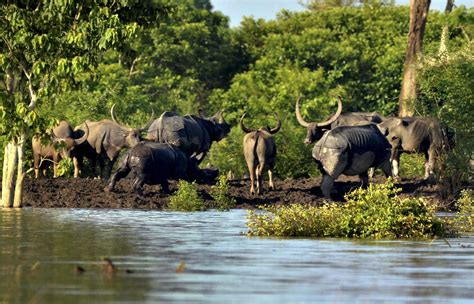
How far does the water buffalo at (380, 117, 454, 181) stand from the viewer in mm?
33688

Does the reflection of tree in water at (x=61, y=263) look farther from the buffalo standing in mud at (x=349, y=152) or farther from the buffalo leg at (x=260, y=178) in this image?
the buffalo standing in mud at (x=349, y=152)

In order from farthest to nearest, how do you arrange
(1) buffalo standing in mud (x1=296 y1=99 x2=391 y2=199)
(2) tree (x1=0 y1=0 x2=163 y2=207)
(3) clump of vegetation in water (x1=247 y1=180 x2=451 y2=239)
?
(1) buffalo standing in mud (x1=296 y1=99 x2=391 y2=199)
(2) tree (x1=0 y1=0 x2=163 y2=207)
(3) clump of vegetation in water (x1=247 y1=180 x2=451 y2=239)

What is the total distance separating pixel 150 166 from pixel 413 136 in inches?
322

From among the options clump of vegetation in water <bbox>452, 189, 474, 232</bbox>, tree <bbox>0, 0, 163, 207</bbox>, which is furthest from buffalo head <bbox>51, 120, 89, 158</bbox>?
clump of vegetation in water <bbox>452, 189, 474, 232</bbox>

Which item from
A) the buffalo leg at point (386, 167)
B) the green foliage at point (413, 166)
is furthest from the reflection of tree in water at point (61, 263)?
the green foliage at point (413, 166)

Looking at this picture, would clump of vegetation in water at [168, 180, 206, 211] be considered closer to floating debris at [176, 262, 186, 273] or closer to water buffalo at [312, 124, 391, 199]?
water buffalo at [312, 124, 391, 199]

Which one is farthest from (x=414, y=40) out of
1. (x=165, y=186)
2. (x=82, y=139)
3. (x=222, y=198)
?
(x=222, y=198)

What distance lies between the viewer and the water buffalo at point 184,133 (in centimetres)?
3450

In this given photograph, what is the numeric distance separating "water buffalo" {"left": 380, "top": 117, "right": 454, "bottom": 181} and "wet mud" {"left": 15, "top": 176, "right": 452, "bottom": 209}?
4.18 feet

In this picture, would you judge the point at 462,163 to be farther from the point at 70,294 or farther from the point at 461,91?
the point at 70,294

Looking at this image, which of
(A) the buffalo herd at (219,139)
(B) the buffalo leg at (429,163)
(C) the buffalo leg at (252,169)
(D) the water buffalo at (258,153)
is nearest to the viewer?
(A) the buffalo herd at (219,139)

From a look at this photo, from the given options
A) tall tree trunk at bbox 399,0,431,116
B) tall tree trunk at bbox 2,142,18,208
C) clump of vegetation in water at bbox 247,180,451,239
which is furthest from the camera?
tall tree trunk at bbox 399,0,431,116

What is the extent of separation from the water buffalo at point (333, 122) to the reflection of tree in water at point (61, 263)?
1203cm

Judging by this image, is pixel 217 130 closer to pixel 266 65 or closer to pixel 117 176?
pixel 117 176
